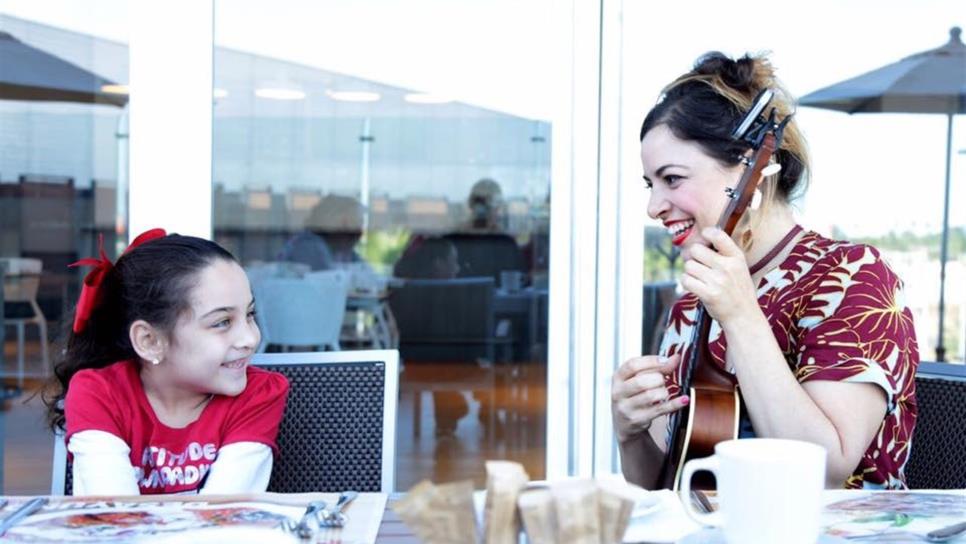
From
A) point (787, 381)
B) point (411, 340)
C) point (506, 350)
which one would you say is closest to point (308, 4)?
point (411, 340)

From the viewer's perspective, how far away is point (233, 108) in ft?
25.8

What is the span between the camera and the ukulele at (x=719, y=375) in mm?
1276

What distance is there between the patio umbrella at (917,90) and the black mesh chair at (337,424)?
4.28 metres

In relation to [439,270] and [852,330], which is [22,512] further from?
[439,270]

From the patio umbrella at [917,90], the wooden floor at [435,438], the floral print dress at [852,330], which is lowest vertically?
the wooden floor at [435,438]

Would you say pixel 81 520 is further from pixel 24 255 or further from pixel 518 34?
pixel 24 255

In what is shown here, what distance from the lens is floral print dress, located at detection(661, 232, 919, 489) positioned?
4.17 feet

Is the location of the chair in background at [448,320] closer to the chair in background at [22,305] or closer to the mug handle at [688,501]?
the chair in background at [22,305]

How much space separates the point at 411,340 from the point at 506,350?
890 millimetres

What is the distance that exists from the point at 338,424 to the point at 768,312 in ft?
2.12

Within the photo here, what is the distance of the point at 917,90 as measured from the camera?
5.50 m

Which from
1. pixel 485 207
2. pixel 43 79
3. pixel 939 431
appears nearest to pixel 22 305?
pixel 43 79

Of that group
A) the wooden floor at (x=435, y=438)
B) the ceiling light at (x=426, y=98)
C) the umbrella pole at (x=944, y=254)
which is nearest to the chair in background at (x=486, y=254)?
the wooden floor at (x=435, y=438)

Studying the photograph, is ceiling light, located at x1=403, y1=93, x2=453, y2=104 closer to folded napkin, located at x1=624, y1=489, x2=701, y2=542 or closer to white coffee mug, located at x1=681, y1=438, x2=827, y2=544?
folded napkin, located at x1=624, y1=489, x2=701, y2=542
